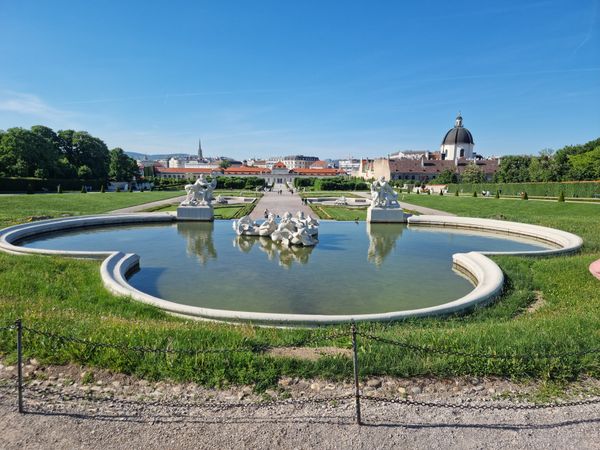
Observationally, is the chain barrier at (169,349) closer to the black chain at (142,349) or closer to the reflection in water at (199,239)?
the black chain at (142,349)

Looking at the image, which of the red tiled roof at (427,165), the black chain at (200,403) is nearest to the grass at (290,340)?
the black chain at (200,403)

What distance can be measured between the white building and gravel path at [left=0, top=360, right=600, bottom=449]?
11974 cm

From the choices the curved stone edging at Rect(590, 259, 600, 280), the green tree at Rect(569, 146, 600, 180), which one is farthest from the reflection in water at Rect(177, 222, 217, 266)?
the green tree at Rect(569, 146, 600, 180)

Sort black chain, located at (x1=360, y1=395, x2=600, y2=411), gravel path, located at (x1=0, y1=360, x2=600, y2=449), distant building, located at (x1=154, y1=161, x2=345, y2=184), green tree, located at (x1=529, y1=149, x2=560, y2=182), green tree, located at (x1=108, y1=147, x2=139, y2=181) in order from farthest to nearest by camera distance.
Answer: distant building, located at (x1=154, y1=161, x2=345, y2=184), green tree, located at (x1=108, y1=147, x2=139, y2=181), green tree, located at (x1=529, y1=149, x2=560, y2=182), black chain, located at (x1=360, y1=395, x2=600, y2=411), gravel path, located at (x1=0, y1=360, x2=600, y2=449)

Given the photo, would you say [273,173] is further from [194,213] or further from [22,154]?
[194,213]

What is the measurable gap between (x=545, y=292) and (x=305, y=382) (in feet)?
23.6

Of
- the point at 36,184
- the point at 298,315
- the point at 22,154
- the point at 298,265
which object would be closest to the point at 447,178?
the point at 36,184

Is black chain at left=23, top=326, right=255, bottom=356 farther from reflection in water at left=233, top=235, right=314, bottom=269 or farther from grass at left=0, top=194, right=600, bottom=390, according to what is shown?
reflection in water at left=233, top=235, right=314, bottom=269

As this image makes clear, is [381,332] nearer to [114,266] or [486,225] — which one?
[114,266]

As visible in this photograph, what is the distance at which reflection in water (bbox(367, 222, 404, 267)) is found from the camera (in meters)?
13.7

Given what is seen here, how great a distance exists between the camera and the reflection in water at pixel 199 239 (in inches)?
539

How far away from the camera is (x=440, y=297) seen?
9297 mm

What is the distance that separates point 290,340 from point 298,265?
632cm

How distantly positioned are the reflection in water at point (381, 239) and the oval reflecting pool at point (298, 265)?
0.14 ft
